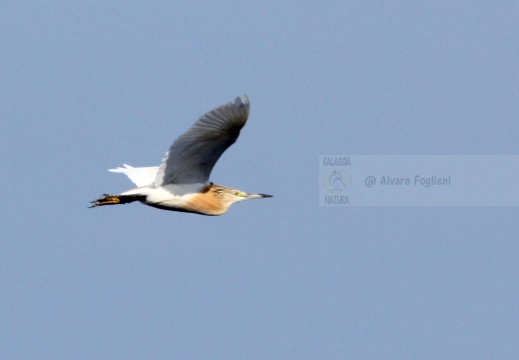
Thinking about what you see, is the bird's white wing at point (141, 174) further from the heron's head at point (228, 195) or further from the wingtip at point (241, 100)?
the wingtip at point (241, 100)

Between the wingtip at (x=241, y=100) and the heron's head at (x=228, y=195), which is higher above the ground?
the wingtip at (x=241, y=100)

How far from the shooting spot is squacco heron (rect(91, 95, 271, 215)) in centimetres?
1588

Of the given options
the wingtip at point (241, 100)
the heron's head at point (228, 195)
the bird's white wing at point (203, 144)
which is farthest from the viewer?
the heron's head at point (228, 195)

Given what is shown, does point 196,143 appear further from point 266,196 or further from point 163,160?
point 266,196

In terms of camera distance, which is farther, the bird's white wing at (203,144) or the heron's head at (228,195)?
the heron's head at (228,195)

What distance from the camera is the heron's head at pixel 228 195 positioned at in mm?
18106

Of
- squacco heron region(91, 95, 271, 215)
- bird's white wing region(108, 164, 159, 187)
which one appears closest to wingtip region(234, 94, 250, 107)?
squacco heron region(91, 95, 271, 215)

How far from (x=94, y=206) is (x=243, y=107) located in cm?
376

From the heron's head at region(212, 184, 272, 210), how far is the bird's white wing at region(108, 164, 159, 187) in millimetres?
1303

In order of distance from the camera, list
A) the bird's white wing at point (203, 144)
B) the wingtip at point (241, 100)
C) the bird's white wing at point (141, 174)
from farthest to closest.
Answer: the bird's white wing at point (141, 174), the bird's white wing at point (203, 144), the wingtip at point (241, 100)

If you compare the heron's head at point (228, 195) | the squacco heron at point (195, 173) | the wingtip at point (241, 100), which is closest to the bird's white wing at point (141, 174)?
the squacco heron at point (195, 173)

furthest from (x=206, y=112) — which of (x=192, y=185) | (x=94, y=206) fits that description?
(x=94, y=206)

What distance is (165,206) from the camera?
17.6 meters

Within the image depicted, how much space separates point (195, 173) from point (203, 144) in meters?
0.97
